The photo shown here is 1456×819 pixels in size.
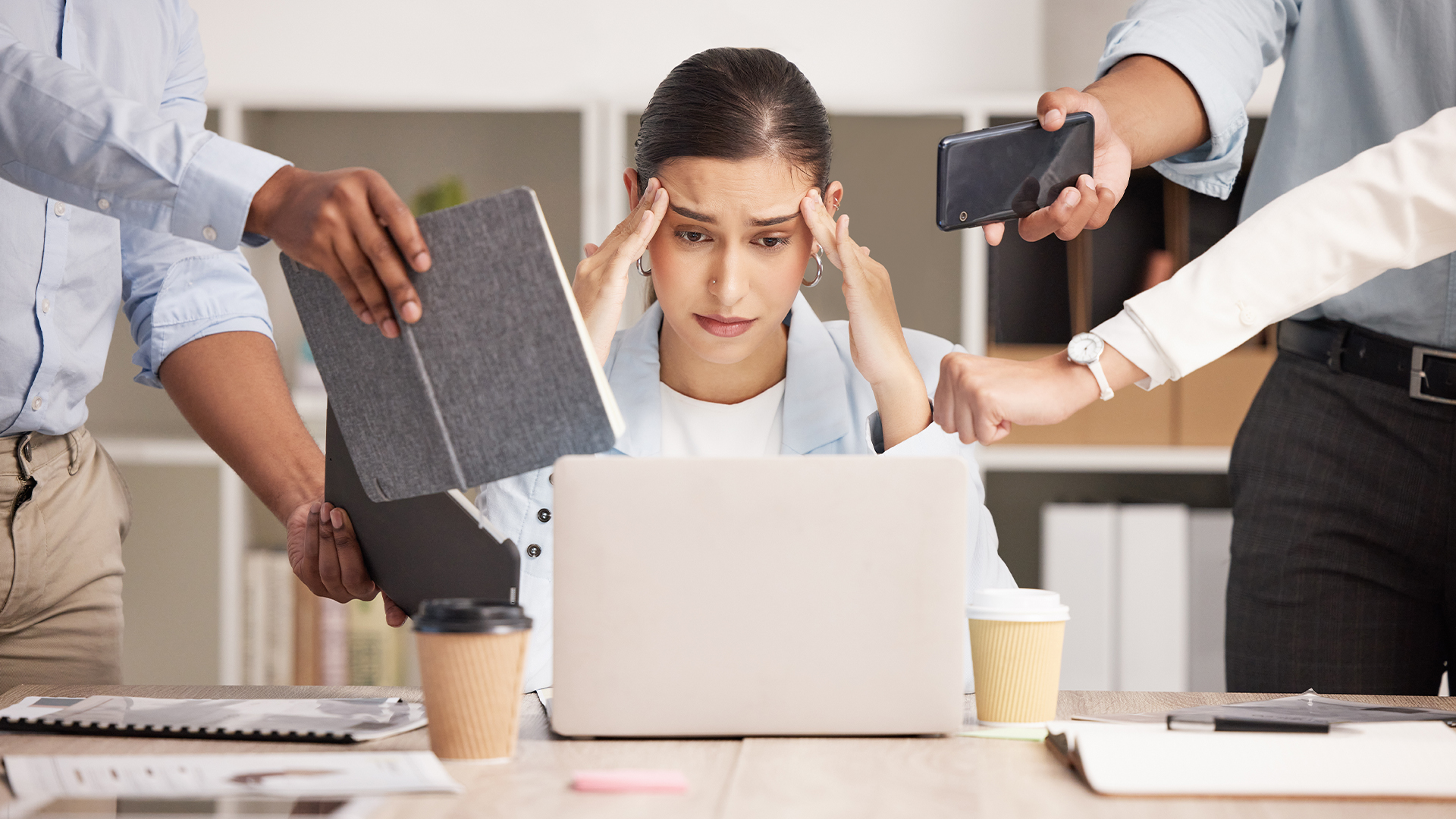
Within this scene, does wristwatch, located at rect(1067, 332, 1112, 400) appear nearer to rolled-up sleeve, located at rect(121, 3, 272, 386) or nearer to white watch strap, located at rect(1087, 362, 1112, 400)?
white watch strap, located at rect(1087, 362, 1112, 400)

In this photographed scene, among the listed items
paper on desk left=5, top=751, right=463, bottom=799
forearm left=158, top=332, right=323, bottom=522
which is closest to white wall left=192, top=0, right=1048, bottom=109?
forearm left=158, top=332, right=323, bottom=522

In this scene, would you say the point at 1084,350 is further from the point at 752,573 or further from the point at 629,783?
the point at 629,783

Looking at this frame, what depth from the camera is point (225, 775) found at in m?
0.69

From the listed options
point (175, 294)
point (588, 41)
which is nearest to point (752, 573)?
point (175, 294)

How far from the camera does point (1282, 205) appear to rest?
37.8 inches

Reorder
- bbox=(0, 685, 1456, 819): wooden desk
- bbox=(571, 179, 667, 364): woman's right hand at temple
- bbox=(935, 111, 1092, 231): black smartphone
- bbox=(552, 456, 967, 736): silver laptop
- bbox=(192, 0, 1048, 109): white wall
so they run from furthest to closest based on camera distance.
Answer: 1. bbox=(192, 0, 1048, 109): white wall
2. bbox=(571, 179, 667, 364): woman's right hand at temple
3. bbox=(935, 111, 1092, 231): black smartphone
4. bbox=(552, 456, 967, 736): silver laptop
5. bbox=(0, 685, 1456, 819): wooden desk

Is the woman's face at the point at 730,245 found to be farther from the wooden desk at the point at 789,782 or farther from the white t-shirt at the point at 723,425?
the wooden desk at the point at 789,782

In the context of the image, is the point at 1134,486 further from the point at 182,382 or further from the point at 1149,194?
the point at 182,382

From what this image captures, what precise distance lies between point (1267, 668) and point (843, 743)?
781 mm

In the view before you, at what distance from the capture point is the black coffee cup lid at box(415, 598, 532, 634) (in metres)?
0.74

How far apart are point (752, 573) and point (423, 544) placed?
33 cm

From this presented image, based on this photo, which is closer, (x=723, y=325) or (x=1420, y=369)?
(x=1420, y=369)

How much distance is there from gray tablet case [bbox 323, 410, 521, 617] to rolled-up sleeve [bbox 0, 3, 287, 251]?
19 cm

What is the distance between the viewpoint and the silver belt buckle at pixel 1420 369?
3.98 feet
